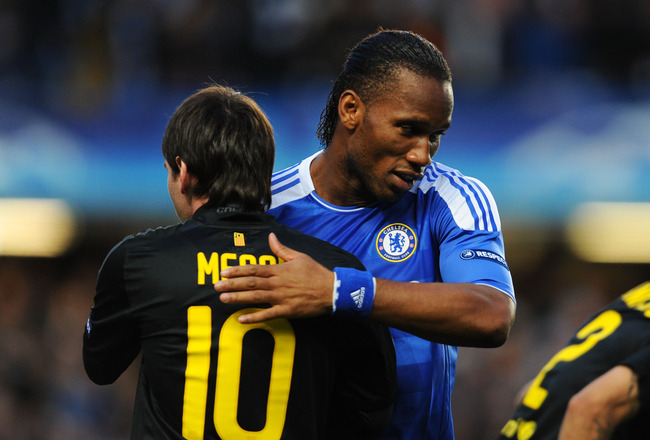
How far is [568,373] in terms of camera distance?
2650 millimetres

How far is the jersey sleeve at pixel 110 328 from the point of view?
2.54 metres

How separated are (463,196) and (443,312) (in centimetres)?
69

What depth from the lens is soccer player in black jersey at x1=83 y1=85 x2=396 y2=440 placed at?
8.16 ft

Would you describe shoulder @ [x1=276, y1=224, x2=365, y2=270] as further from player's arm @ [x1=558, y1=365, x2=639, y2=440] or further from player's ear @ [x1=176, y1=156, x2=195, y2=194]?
player's arm @ [x1=558, y1=365, x2=639, y2=440]

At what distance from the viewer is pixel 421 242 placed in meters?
3.17

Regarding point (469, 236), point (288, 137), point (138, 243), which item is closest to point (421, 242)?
point (469, 236)

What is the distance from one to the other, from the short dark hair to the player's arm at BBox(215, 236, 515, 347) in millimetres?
222

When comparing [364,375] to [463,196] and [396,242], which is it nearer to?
[396,242]

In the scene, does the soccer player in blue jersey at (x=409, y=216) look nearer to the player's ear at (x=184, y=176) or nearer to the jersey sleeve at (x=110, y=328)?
the player's ear at (x=184, y=176)

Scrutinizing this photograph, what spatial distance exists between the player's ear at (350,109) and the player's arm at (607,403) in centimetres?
134

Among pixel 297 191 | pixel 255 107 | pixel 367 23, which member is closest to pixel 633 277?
pixel 367 23

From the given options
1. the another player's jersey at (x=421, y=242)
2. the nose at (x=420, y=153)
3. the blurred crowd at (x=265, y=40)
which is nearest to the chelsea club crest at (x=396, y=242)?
the another player's jersey at (x=421, y=242)

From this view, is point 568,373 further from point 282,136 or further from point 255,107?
point 282,136

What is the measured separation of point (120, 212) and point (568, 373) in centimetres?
733
